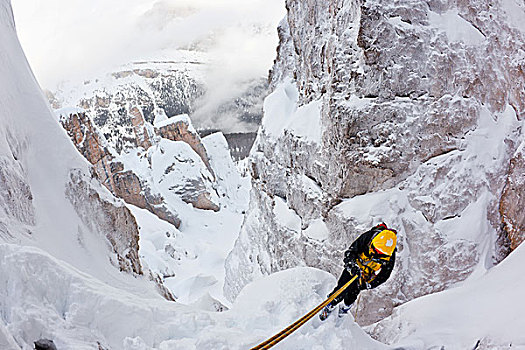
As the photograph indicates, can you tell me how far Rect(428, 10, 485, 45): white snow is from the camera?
10336 millimetres

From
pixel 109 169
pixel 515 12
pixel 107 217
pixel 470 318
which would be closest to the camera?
pixel 470 318

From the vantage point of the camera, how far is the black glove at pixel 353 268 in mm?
4867

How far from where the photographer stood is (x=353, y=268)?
4.95m

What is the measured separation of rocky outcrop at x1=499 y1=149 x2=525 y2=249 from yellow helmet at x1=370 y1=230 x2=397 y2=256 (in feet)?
24.8

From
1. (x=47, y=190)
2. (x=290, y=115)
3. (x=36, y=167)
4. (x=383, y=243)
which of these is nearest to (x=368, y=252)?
(x=383, y=243)

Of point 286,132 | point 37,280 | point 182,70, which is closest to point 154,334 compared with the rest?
point 37,280

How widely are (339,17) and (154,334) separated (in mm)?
11426

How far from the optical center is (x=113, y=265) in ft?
27.3

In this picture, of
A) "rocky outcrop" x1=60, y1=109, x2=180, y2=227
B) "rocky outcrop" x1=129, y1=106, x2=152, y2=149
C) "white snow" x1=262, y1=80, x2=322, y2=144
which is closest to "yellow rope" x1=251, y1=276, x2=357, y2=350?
"white snow" x1=262, y1=80, x2=322, y2=144

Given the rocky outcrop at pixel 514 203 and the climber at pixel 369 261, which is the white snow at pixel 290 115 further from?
the climber at pixel 369 261

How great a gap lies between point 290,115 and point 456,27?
25.8 feet

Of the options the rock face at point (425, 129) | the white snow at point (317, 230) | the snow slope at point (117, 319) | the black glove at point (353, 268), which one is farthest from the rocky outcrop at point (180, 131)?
the black glove at point (353, 268)

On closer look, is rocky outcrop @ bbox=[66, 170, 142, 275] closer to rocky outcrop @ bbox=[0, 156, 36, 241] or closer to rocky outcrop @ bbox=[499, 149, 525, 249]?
rocky outcrop @ bbox=[0, 156, 36, 241]

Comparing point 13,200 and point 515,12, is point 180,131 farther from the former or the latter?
point 13,200
